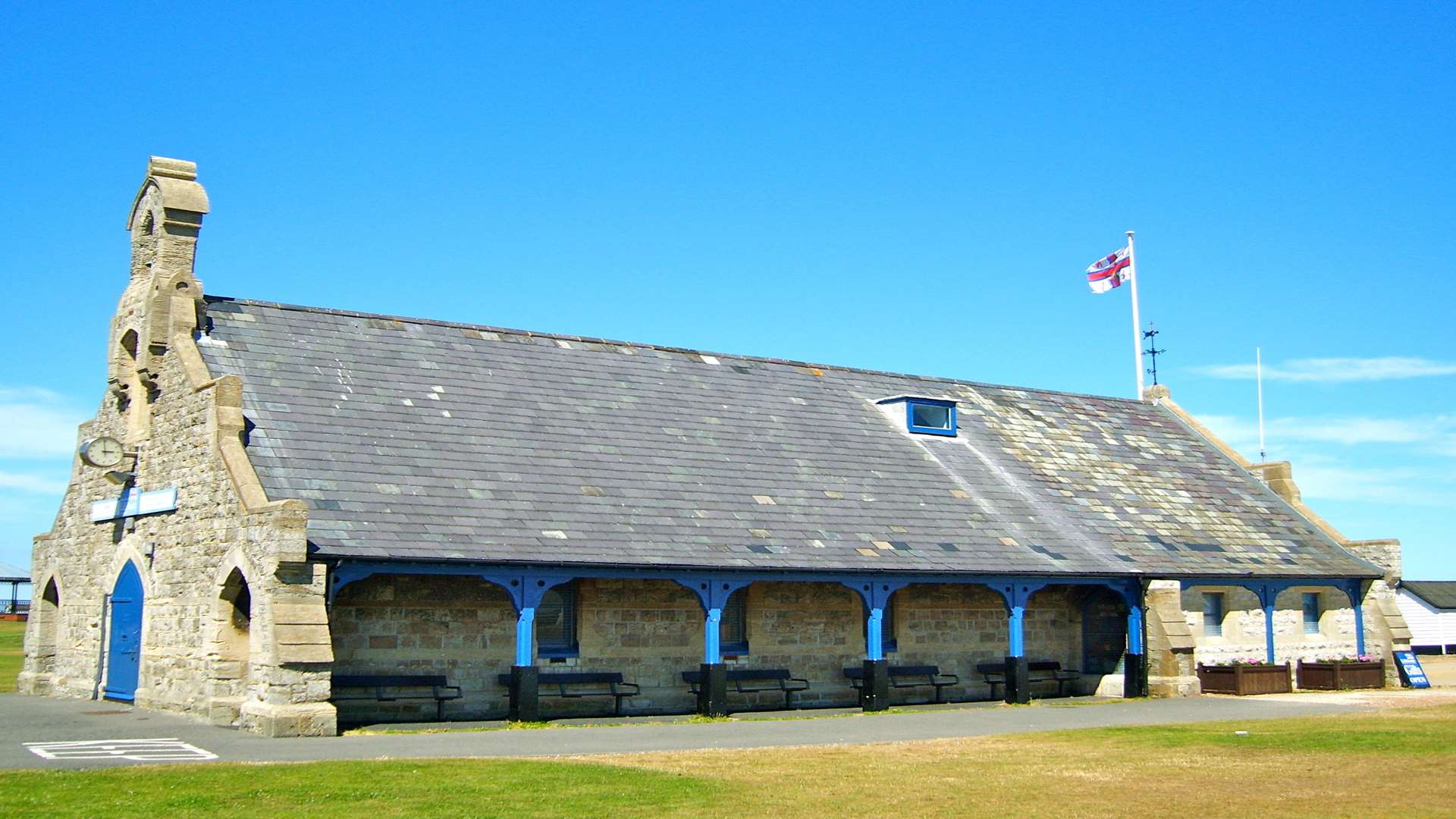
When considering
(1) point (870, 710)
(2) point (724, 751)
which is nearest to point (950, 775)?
(2) point (724, 751)

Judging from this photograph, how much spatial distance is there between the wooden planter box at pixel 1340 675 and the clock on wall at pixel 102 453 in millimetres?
22647

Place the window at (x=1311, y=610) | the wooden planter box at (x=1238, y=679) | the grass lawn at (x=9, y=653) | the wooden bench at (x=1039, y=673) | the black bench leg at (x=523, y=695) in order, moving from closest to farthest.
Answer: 1. the black bench leg at (x=523, y=695)
2. the wooden bench at (x=1039, y=673)
3. the wooden planter box at (x=1238, y=679)
4. the grass lawn at (x=9, y=653)
5. the window at (x=1311, y=610)

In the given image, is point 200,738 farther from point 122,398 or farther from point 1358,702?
point 1358,702

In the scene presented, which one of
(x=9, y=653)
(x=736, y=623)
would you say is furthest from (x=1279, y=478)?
(x=9, y=653)

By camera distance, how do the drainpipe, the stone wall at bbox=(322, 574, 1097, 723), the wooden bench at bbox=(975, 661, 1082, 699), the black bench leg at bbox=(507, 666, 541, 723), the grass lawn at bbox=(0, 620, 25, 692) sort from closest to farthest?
the black bench leg at bbox=(507, 666, 541, 723)
the stone wall at bbox=(322, 574, 1097, 723)
the drainpipe
the wooden bench at bbox=(975, 661, 1082, 699)
the grass lawn at bbox=(0, 620, 25, 692)

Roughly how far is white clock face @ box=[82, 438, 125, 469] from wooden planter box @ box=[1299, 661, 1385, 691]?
74.3ft

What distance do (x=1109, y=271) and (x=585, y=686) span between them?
780 inches

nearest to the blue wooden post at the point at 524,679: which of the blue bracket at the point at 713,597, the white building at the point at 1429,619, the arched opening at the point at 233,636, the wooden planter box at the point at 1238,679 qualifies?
the blue bracket at the point at 713,597

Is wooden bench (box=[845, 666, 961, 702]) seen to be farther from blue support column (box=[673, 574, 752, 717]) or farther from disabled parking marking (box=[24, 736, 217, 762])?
disabled parking marking (box=[24, 736, 217, 762])

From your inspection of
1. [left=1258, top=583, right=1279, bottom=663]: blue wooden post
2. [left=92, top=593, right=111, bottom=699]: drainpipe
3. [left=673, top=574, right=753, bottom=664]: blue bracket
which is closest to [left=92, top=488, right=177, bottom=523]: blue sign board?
[left=92, top=593, right=111, bottom=699]: drainpipe

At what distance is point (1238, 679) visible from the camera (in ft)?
86.2

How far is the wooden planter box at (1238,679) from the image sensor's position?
1035 inches

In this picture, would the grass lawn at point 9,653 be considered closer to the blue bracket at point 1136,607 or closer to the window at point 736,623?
the window at point 736,623

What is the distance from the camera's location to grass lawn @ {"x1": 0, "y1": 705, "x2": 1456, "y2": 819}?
12023mm
